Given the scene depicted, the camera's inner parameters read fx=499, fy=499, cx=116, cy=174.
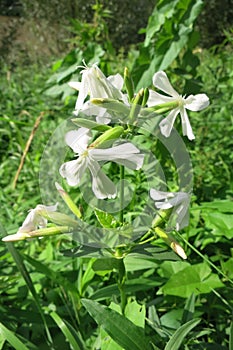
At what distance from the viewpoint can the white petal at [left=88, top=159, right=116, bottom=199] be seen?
50cm

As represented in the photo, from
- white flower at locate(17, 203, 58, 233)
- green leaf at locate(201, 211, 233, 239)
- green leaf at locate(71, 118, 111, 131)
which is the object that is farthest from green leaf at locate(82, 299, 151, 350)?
green leaf at locate(201, 211, 233, 239)

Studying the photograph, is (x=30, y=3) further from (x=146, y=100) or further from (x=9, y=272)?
(x=146, y=100)

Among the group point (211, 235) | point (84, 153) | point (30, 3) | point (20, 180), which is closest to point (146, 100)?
point (84, 153)

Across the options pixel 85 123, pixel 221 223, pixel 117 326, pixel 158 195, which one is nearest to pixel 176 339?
pixel 117 326

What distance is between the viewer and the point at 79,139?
1.72 ft

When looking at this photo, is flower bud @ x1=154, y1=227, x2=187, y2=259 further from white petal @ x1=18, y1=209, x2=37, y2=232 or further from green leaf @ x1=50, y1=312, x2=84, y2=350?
green leaf @ x1=50, y1=312, x2=84, y2=350

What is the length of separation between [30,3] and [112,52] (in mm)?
3939

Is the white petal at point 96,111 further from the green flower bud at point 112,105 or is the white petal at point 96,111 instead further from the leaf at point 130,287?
the leaf at point 130,287

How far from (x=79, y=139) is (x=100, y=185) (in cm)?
6

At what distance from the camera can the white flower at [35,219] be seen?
22.3 inches

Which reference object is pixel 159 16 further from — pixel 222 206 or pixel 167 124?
pixel 167 124

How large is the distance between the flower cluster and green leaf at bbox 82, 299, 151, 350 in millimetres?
98

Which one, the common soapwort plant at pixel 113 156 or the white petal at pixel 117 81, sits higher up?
the white petal at pixel 117 81

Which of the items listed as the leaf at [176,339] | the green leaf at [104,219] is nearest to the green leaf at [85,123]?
the green leaf at [104,219]
